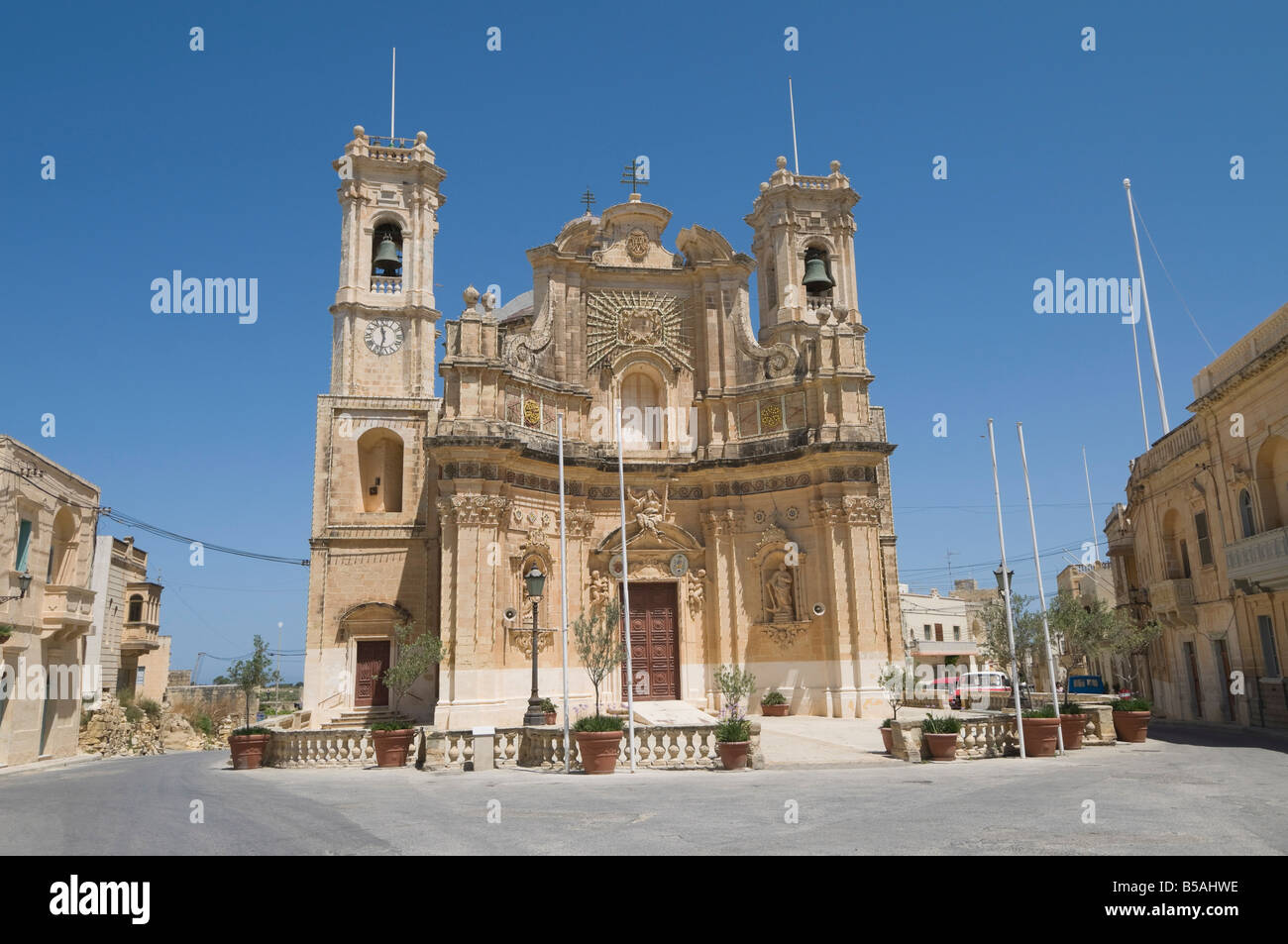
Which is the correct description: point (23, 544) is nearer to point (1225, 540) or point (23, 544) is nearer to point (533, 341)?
point (533, 341)

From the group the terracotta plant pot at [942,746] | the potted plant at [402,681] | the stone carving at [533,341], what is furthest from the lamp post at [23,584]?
the terracotta plant pot at [942,746]

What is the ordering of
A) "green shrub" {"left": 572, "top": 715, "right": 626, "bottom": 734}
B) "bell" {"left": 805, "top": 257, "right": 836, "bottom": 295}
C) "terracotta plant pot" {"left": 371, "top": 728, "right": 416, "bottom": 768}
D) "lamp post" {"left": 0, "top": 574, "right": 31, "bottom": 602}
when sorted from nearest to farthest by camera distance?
"green shrub" {"left": 572, "top": 715, "right": 626, "bottom": 734}, "terracotta plant pot" {"left": 371, "top": 728, "right": 416, "bottom": 768}, "lamp post" {"left": 0, "top": 574, "right": 31, "bottom": 602}, "bell" {"left": 805, "top": 257, "right": 836, "bottom": 295}

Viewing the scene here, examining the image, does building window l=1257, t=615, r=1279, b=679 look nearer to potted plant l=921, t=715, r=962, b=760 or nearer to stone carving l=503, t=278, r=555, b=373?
potted plant l=921, t=715, r=962, b=760

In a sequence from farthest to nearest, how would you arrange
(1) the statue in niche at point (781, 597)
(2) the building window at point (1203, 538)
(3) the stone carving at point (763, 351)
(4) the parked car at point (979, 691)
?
(4) the parked car at point (979, 691), (3) the stone carving at point (763, 351), (1) the statue in niche at point (781, 597), (2) the building window at point (1203, 538)

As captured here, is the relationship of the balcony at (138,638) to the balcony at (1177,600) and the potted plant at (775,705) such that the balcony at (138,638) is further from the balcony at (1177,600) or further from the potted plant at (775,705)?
the balcony at (1177,600)

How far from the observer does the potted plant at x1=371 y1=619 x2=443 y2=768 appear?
19812 millimetres

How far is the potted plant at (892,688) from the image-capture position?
805 inches

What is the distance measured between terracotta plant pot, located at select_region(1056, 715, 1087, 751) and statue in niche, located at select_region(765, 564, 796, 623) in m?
10.4

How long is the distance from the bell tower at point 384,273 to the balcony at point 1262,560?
88.1 feet

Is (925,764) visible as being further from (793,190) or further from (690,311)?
(793,190)

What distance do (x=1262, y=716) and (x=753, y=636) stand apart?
48.9 feet

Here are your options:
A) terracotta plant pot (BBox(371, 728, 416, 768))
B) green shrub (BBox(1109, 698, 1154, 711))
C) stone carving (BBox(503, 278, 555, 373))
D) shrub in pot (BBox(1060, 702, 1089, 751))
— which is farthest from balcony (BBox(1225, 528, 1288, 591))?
Answer: terracotta plant pot (BBox(371, 728, 416, 768))

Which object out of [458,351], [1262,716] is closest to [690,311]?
[458,351]

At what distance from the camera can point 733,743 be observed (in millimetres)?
17969
